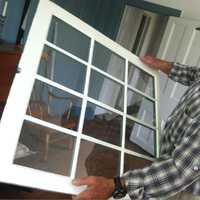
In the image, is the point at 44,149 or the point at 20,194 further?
the point at 20,194

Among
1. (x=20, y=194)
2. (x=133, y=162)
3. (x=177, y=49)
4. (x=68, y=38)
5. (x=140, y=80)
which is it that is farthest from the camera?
(x=177, y=49)

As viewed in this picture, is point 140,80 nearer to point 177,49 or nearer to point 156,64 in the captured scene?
point 156,64

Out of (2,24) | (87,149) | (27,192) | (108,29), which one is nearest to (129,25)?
(108,29)

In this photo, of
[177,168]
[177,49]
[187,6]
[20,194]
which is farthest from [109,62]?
[187,6]

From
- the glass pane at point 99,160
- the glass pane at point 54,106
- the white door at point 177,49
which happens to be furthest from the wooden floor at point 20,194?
the white door at point 177,49

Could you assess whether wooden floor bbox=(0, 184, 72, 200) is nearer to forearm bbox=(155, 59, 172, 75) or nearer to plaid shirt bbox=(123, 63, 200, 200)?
forearm bbox=(155, 59, 172, 75)

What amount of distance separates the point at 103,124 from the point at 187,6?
9.31 feet

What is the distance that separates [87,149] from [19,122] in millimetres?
327

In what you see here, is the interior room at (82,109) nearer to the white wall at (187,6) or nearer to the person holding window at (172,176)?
the person holding window at (172,176)

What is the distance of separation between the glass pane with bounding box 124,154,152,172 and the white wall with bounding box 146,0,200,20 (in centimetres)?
274

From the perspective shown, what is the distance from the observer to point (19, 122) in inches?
37.5

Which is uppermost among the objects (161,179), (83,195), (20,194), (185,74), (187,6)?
(187,6)

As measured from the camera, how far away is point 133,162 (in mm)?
1337

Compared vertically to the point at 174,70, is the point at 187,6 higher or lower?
higher
